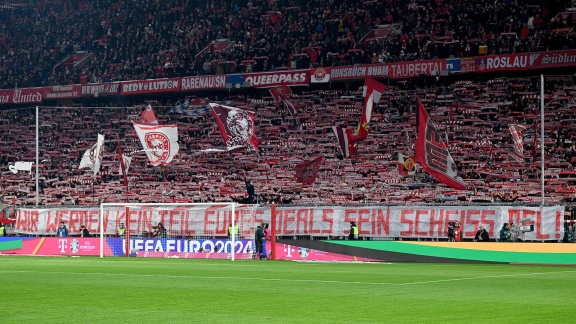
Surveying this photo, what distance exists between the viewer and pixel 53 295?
19266 millimetres

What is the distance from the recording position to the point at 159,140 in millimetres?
42594

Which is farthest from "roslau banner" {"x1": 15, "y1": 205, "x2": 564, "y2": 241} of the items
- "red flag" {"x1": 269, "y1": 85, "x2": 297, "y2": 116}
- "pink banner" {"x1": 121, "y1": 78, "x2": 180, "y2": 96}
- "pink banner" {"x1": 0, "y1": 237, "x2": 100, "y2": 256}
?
"pink banner" {"x1": 121, "y1": 78, "x2": 180, "y2": 96}

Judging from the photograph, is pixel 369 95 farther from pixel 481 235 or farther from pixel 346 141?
pixel 481 235

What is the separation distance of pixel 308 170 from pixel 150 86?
650 inches

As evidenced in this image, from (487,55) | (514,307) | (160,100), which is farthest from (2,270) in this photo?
(160,100)

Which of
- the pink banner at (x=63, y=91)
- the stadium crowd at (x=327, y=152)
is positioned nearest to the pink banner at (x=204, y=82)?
the stadium crowd at (x=327, y=152)

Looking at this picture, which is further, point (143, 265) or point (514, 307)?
point (143, 265)

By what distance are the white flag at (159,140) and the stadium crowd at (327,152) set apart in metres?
5.66

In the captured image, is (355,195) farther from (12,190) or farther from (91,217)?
(12,190)

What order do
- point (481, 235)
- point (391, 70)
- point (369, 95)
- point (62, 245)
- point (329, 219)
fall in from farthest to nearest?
point (391, 70) < point (62, 245) < point (369, 95) < point (329, 219) < point (481, 235)

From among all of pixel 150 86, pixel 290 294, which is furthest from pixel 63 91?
pixel 290 294

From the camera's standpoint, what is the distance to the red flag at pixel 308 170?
1741 inches

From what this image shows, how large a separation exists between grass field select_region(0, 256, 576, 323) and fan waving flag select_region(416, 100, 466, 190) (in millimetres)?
5061

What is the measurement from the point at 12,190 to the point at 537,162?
96.0ft
